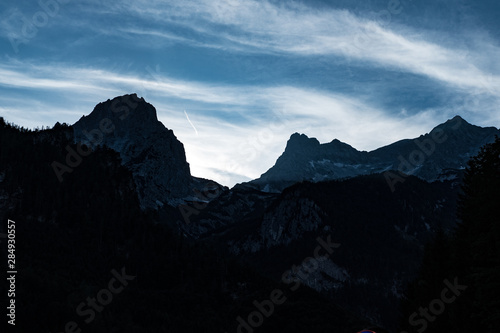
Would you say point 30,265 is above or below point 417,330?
above

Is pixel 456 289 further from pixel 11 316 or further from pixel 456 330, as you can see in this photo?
pixel 11 316

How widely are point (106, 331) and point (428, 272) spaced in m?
148

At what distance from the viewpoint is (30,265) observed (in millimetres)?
199625

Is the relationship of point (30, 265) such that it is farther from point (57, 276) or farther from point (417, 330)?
point (417, 330)

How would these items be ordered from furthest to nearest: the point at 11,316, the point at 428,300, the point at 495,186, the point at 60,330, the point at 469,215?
the point at 60,330
the point at 11,316
the point at 428,300
the point at 469,215
the point at 495,186

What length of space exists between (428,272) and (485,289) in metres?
25.6

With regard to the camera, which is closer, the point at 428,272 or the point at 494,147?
the point at 494,147

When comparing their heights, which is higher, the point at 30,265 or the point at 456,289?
the point at 30,265

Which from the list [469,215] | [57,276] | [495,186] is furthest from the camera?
[57,276]

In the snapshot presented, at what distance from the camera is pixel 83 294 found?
19600 centimetres

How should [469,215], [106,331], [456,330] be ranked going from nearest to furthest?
[456,330] → [469,215] → [106,331]

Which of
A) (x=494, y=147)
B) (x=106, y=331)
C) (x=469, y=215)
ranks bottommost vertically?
(x=106, y=331)

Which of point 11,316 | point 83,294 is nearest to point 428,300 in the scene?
point 11,316

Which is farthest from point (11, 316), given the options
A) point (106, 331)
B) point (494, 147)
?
point (494, 147)
